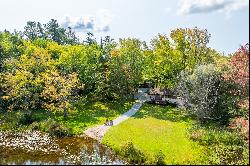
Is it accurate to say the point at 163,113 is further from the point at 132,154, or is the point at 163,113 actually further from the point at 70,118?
the point at 132,154

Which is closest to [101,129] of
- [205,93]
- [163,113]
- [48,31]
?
[163,113]

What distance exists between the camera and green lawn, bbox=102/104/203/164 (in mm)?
42809

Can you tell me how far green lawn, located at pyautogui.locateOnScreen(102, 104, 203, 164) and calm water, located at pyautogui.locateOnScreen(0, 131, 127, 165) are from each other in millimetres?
2023

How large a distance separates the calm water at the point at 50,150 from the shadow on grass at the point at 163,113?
15155 mm

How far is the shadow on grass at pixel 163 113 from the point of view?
204 ft

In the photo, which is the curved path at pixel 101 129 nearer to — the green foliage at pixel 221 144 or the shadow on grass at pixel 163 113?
the shadow on grass at pixel 163 113

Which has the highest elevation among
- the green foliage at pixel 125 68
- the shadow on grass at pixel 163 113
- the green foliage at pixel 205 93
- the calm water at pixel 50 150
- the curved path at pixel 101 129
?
the green foliage at pixel 125 68

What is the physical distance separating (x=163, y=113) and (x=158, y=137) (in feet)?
54.9

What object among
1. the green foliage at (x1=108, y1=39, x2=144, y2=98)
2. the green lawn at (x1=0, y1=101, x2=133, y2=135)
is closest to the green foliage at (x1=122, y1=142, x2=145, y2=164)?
the green lawn at (x1=0, y1=101, x2=133, y2=135)

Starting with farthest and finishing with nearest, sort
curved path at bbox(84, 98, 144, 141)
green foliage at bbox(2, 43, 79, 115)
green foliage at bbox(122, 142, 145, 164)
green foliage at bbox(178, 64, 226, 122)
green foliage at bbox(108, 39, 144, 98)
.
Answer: green foliage at bbox(108, 39, 144, 98), green foliage at bbox(2, 43, 79, 115), green foliage at bbox(178, 64, 226, 122), curved path at bbox(84, 98, 144, 141), green foliage at bbox(122, 142, 145, 164)

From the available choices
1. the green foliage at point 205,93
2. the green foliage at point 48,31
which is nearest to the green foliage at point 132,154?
the green foliage at point 205,93

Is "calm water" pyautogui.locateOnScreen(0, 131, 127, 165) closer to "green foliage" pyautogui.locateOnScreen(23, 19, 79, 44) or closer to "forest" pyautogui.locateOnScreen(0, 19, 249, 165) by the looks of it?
"forest" pyautogui.locateOnScreen(0, 19, 249, 165)

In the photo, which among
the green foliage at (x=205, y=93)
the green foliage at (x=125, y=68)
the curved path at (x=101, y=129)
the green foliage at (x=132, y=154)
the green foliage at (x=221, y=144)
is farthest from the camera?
the green foliage at (x=125, y=68)

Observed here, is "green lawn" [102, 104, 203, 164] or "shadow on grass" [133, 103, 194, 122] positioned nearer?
"green lawn" [102, 104, 203, 164]
